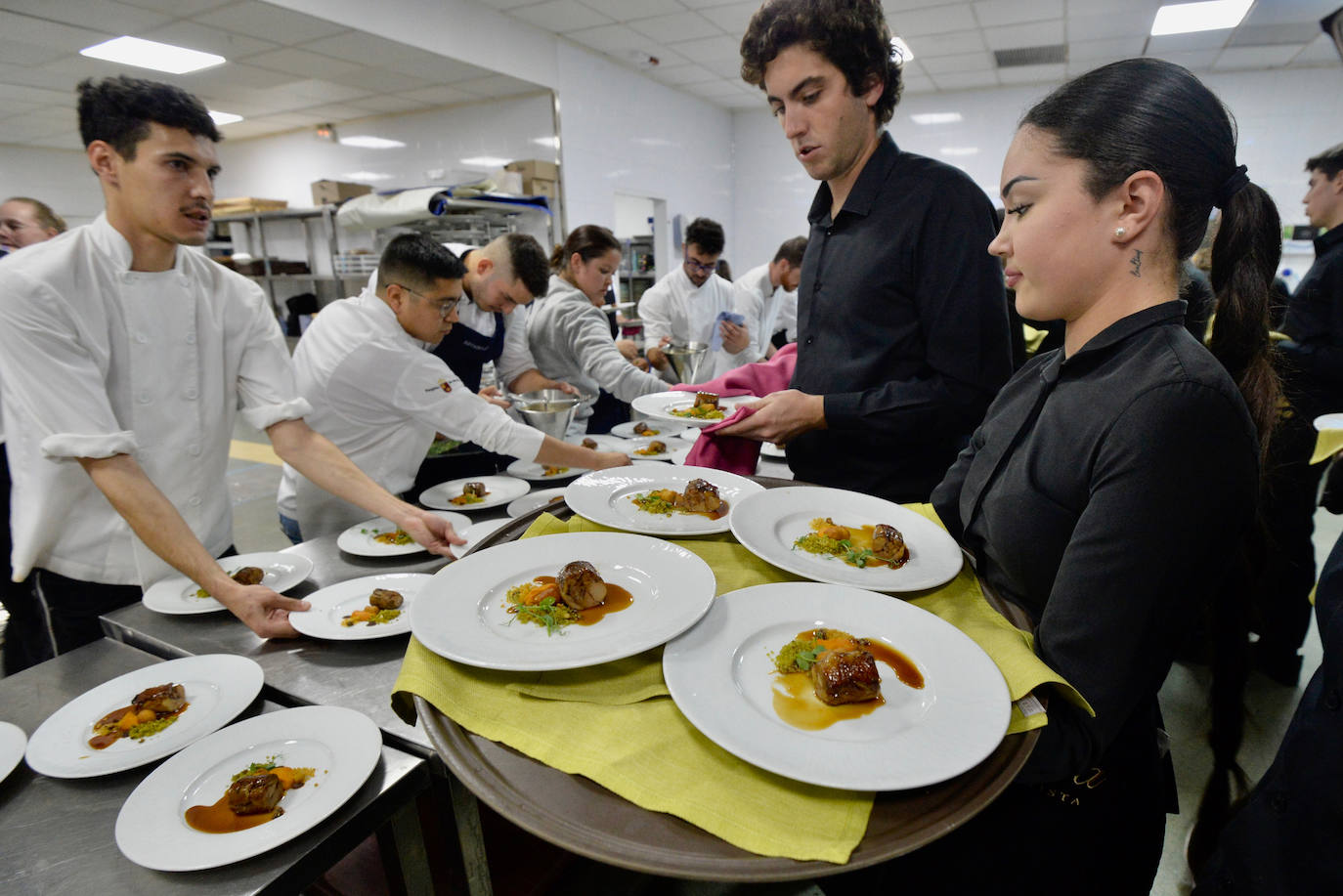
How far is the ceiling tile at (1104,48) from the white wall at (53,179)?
13.0 m

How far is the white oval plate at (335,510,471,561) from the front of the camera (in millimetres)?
1904

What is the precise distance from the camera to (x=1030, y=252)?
1001 mm

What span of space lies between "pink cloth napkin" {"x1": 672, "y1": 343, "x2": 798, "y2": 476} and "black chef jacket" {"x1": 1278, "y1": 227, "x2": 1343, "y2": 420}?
8.20ft

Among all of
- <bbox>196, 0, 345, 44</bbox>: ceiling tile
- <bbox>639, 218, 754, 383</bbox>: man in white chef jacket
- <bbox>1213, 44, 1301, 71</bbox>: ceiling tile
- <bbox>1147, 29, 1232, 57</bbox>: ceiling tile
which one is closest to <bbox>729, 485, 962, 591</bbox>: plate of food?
<bbox>639, 218, 754, 383</bbox>: man in white chef jacket

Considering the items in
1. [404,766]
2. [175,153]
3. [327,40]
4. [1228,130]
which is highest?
[327,40]

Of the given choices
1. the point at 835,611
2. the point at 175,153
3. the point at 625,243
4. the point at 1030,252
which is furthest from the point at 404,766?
the point at 625,243

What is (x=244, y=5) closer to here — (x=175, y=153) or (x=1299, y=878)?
(x=175, y=153)

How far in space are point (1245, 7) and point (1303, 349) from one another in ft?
16.0

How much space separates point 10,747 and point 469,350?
2.30 m

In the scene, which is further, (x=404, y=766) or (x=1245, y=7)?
(x=1245, y=7)

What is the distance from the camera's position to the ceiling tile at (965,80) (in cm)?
814

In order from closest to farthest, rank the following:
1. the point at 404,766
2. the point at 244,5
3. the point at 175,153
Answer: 1. the point at 404,766
2. the point at 175,153
3. the point at 244,5

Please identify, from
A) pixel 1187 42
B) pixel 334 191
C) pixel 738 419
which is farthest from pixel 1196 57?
pixel 334 191

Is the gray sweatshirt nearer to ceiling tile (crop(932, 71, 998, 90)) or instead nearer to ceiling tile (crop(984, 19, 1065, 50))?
ceiling tile (crop(984, 19, 1065, 50))
